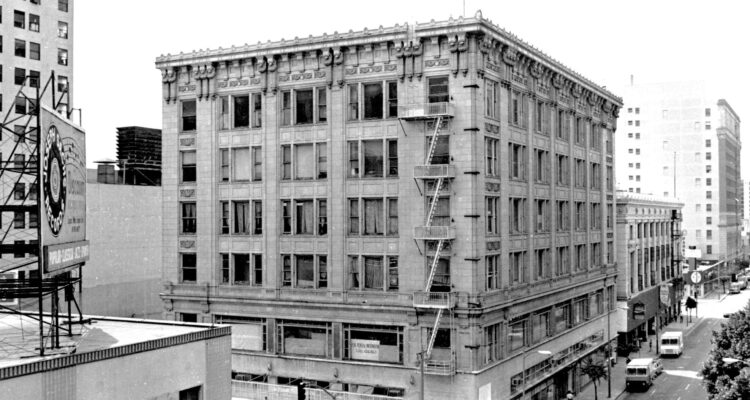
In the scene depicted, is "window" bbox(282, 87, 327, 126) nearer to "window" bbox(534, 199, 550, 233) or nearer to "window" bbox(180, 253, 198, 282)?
"window" bbox(180, 253, 198, 282)

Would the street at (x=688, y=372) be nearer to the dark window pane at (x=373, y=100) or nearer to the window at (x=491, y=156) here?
the window at (x=491, y=156)

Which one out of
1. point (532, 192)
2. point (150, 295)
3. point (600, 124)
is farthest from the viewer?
point (150, 295)

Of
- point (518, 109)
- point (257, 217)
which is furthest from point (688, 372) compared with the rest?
point (257, 217)

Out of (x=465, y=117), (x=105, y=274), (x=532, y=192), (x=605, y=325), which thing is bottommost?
(x=605, y=325)

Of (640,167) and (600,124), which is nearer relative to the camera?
(600,124)

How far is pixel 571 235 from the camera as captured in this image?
63.8m

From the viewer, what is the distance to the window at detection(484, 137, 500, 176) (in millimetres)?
47594

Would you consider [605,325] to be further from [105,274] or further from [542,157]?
[105,274]

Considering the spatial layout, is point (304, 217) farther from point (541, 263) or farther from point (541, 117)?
point (541, 117)

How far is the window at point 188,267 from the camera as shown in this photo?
5409 cm

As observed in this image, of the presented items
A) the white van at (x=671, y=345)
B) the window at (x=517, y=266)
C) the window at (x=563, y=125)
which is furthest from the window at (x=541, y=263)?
the white van at (x=671, y=345)

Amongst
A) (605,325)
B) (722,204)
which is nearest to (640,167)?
(722,204)

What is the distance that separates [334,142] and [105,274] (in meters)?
35.1

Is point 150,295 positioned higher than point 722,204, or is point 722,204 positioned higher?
point 722,204
